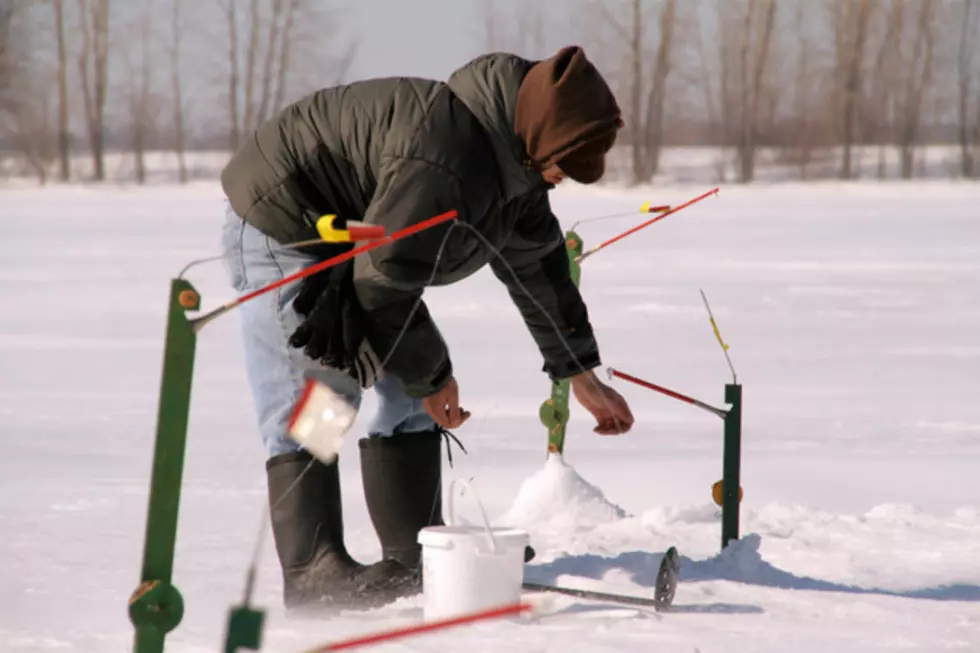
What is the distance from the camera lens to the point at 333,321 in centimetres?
270

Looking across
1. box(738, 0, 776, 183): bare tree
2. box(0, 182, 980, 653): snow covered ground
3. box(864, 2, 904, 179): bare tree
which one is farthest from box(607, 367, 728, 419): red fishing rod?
box(864, 2, 904, 179): bare tree

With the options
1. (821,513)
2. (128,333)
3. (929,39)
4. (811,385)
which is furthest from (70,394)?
(929,39)

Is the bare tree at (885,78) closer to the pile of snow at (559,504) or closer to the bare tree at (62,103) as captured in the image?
the bare tree at (62,103)

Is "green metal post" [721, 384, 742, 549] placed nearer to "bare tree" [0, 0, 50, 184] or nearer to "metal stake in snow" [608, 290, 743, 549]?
"metal stake in snow" [608, 290, 743, 549]

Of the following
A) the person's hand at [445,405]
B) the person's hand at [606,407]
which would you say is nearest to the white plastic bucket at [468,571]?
the person's hand at [445,405]

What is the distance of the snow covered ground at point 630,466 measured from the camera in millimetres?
2830

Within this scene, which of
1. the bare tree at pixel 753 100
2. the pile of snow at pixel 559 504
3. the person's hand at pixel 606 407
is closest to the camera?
the person's hand at pixel 606 407

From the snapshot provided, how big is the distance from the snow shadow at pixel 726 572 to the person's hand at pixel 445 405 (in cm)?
46

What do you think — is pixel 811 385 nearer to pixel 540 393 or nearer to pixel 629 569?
pixel 540 393

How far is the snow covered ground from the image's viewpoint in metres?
2.83

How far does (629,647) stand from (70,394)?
16.8ft

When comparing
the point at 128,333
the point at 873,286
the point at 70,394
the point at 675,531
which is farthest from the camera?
the point at 873,286

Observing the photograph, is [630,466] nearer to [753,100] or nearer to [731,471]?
[731,471]

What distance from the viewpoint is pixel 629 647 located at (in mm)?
2584
